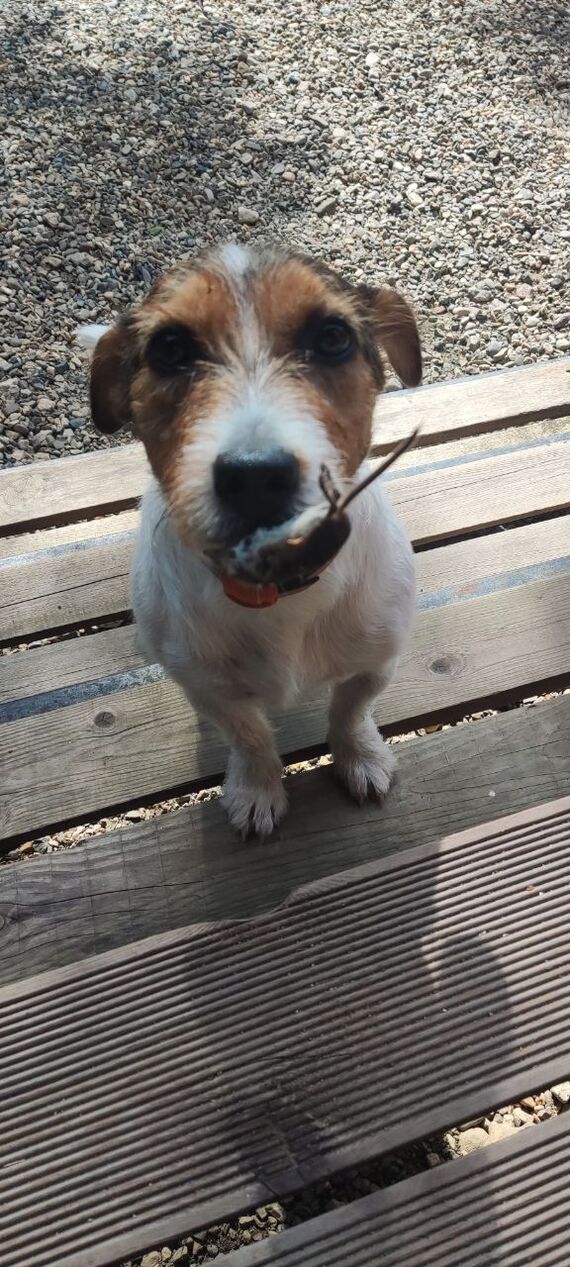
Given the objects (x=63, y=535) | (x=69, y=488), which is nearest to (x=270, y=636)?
(x=63, y=535)

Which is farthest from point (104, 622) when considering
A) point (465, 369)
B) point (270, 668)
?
point (465, 369)

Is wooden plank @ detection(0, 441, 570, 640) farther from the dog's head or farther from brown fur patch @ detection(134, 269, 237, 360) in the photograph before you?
brown fur patch @ detection(134, 269, 237, 360)

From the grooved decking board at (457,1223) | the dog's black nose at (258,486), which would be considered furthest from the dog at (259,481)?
the grooved decking board at (457,1223)

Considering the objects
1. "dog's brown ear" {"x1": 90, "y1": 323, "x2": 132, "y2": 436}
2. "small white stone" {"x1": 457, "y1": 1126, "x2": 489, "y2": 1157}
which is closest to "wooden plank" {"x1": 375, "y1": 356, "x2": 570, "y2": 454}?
"dog's brown ear" {"x1": 90, "y1": 323, "x2": 132, "y2": 436}

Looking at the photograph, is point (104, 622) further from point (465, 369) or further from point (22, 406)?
point (465, 369)

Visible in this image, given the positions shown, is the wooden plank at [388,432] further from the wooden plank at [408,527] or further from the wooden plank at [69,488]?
the wooden plank at [408,527]
